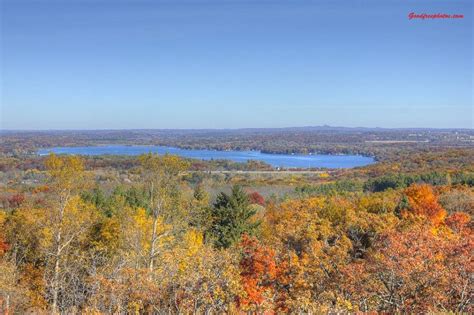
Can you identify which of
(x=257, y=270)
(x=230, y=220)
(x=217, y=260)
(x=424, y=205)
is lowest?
(x=424, y=205)

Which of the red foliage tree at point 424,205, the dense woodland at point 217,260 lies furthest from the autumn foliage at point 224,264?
the red foliage tree at point 424,205

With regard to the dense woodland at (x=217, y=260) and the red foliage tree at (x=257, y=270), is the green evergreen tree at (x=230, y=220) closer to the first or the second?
the dense woodland at (x=217, y=260)

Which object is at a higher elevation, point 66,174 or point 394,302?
point 66,174

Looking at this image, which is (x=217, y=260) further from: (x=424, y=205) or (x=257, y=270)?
(x=424, y=205)

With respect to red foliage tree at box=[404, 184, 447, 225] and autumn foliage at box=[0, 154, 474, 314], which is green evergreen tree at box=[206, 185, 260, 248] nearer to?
autumn foliage at box=[0, 154, 474, 314]

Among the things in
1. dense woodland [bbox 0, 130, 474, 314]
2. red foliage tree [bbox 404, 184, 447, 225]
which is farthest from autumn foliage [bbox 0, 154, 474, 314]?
red foliage tree [bbox 404, 184, 447, 225]

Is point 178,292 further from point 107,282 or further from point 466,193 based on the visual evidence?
point 466,193

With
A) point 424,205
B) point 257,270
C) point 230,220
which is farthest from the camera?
point 424,205

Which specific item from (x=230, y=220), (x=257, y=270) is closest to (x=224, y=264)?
(x=257, y=270)

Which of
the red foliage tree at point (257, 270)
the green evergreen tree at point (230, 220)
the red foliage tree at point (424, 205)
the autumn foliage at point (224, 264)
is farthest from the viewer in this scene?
the red foliage tree at point (424, 205)

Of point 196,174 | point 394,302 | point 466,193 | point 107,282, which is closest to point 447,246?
point 394,302

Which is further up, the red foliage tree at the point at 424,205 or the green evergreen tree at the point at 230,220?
the green evergreen tree at the point at 230,220
